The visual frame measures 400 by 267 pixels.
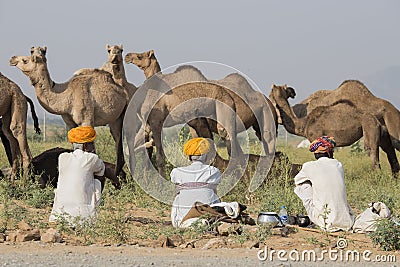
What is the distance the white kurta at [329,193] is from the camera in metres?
8.85

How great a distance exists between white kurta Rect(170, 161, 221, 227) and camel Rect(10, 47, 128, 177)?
515cm

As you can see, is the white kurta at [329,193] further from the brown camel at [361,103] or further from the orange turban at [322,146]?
the brown camel at [361,103]

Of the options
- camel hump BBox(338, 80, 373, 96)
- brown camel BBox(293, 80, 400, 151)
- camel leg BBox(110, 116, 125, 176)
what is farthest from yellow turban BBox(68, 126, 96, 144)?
camel hump BBox(338, 80, 373, 96)

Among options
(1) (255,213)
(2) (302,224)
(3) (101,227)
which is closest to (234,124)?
(1) (255,213)

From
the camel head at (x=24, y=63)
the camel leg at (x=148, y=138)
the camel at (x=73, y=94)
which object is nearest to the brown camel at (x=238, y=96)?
the camel leg at (x=148, y=138)

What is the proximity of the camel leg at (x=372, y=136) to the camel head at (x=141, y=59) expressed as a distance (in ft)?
14.9

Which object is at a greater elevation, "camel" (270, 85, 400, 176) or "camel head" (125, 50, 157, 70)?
"camel head" (125, 50, 157, 70)

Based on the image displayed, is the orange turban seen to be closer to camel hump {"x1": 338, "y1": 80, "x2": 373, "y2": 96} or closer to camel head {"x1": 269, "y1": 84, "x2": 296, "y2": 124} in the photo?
camel head {"x1": 269, "y1": 84, "x2": 296, "y2": 124}

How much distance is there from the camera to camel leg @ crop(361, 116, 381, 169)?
16.5 meters

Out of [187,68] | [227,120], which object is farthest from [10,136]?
[227,120]

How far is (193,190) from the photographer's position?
8844 millimetres

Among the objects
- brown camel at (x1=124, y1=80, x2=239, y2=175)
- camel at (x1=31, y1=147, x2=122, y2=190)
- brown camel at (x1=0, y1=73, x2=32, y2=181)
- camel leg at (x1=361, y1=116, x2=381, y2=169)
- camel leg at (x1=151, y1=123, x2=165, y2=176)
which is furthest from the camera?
camel leg at (x1=361, y1=116, x2=381, y2=169)

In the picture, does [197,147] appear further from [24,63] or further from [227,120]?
[227,120]

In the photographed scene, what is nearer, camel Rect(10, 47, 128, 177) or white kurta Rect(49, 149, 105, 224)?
white kurta Rect(49, 149, 105, 224)
